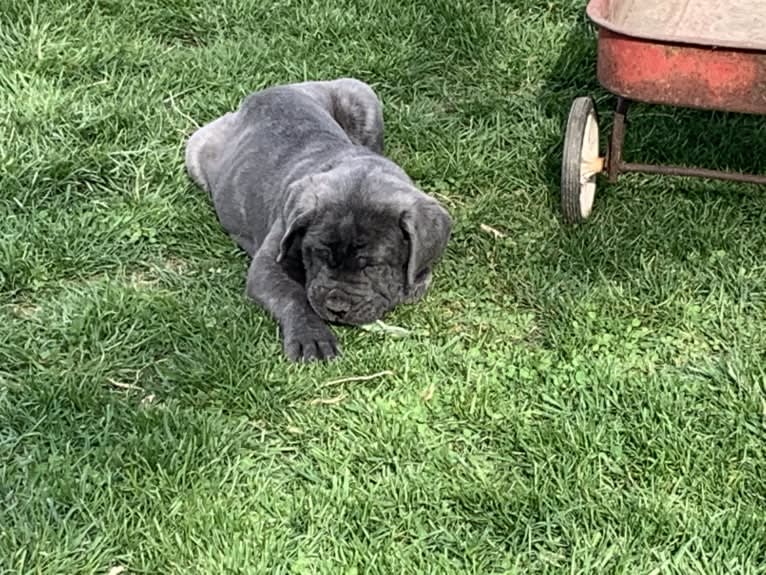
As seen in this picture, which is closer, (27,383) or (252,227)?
(27,383)

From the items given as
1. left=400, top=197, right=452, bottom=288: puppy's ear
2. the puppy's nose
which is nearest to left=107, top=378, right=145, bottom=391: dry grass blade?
the puppy's nose

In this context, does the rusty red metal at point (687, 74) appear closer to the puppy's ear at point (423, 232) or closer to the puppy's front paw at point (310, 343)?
the puppy's ear at point (423, 232)

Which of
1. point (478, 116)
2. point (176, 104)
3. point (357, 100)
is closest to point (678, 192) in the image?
point (478, 116)

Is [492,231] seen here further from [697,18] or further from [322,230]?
[697,18]

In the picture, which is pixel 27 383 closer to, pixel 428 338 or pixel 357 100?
pixel 428 338

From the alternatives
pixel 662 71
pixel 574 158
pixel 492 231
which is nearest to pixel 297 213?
pixel 492 231

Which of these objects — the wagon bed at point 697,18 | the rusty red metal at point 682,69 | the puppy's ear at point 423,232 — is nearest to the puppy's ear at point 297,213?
the puppy's ear at point 423,232
